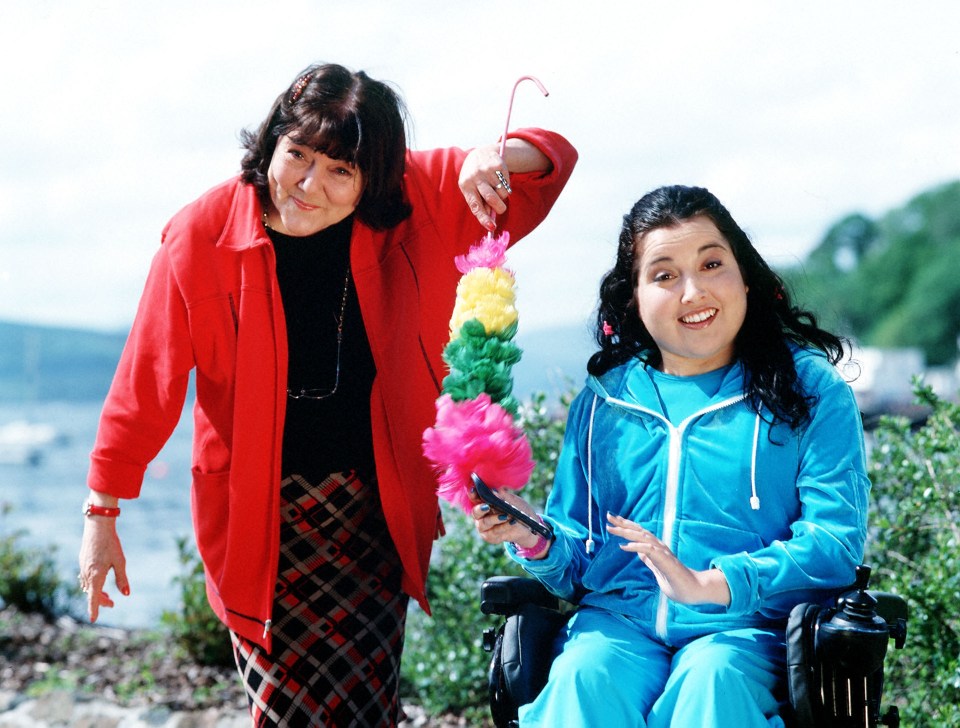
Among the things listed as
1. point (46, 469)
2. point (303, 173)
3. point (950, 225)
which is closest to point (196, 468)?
point (303, 173)

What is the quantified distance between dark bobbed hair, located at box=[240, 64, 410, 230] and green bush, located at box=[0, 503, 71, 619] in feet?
12.1

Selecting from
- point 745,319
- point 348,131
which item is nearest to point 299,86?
point 348,131

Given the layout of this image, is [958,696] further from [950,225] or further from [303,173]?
[950,225]

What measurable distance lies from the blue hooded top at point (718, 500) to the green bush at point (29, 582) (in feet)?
12.9

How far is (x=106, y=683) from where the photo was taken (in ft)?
15.9

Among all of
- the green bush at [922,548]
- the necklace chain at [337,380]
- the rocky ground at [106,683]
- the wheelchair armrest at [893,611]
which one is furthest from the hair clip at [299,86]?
the rocky ground at [106,683]

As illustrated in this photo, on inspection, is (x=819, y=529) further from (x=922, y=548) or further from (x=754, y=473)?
(x=922, y=548)

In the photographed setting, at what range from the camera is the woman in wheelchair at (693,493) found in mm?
2301

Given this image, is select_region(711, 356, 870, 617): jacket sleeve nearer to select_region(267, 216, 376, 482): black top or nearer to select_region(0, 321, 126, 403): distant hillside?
select_region(267, 216, 376, 482): black top

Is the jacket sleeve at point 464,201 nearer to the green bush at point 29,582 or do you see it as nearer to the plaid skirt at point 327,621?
the plaid skirt at point 327,621

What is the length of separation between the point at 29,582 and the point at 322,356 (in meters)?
3.62

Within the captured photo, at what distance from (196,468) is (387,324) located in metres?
0.65

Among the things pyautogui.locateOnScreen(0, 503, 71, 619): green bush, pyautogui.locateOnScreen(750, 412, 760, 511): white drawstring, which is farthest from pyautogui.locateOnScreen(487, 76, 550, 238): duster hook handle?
pyautogui.locateOnScreen(0, 503, 71, 619): green bush

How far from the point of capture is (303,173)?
2.72 metres
